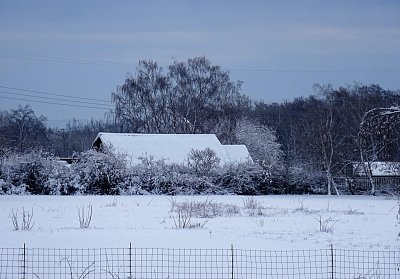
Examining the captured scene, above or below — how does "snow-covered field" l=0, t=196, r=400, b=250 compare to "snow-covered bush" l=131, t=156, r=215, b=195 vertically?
below

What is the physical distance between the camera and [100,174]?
43.7 meters

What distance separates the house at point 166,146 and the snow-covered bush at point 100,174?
2.62 meters

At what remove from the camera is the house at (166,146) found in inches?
1921

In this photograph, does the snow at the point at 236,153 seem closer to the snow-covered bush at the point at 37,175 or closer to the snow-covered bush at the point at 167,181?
the snow-covered bush at the point at 167,181

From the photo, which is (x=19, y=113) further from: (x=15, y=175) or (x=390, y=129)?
(x=390, y=129)

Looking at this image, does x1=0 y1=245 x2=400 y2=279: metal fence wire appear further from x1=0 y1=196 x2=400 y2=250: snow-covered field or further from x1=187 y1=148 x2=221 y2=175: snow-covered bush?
x1=187 y1=148 x2=221 y2=175: snow-covered bush

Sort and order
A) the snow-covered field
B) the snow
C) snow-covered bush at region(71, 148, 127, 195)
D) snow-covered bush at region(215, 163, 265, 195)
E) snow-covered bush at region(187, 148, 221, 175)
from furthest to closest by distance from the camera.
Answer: the snow
snow-covered bush at region(187, 148, 221, 175)
snow-covered bush at region(215, 163, 265, 195)
snow-covered bush at region(71, 148, 127, 195)
the snow-covered field

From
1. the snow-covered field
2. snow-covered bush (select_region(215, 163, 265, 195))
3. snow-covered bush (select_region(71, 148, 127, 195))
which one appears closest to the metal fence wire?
the snow-covered field

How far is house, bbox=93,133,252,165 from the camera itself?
160ft

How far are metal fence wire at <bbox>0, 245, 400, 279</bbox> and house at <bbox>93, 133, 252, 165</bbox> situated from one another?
32.4 meters

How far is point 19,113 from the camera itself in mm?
104688

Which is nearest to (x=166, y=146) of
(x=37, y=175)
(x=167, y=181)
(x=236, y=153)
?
(x=236, y=153)

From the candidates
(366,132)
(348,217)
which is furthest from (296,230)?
(366,132)

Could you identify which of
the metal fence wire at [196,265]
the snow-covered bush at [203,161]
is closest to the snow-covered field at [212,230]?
the metal fence wire at [196,265]
